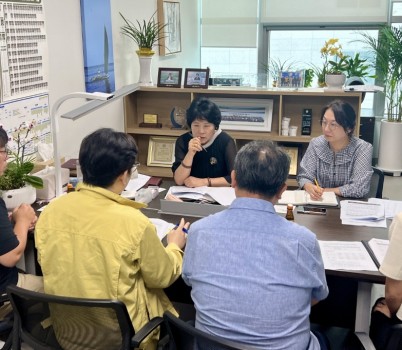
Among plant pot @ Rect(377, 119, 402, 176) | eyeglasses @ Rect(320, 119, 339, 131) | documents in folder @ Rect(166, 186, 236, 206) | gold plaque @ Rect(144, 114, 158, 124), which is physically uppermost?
eyeglasses @ Rect(320, 119, 339, 131)

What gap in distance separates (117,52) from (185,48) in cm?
194

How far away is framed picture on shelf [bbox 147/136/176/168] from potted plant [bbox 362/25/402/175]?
269cm

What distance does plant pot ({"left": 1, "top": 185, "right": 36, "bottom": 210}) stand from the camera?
2.39 meters

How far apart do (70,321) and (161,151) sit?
2.97m

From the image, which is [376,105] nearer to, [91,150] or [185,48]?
[185,48]

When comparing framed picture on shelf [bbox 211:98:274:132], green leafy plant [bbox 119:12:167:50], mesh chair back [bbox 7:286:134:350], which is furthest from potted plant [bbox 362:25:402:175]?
mesh chair back [bbox 7:286:134:350]

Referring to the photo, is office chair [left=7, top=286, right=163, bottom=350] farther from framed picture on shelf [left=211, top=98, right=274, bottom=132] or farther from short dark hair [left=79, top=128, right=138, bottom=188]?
framed picture on shelf [left=211, top=98, right=274, bottom=132]

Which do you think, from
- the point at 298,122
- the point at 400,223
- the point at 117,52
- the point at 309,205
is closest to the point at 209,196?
the point at 309,205

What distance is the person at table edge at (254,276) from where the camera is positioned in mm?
1396

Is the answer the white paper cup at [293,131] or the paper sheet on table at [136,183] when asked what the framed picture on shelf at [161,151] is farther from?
the paper sheet on table at [136,183]

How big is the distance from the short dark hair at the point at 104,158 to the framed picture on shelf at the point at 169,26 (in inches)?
135

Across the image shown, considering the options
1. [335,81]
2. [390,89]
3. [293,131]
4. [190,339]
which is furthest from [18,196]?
[390,89]

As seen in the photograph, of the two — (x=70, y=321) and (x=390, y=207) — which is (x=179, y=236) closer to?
(x=70, y=321)

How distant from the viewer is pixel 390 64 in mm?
5613
